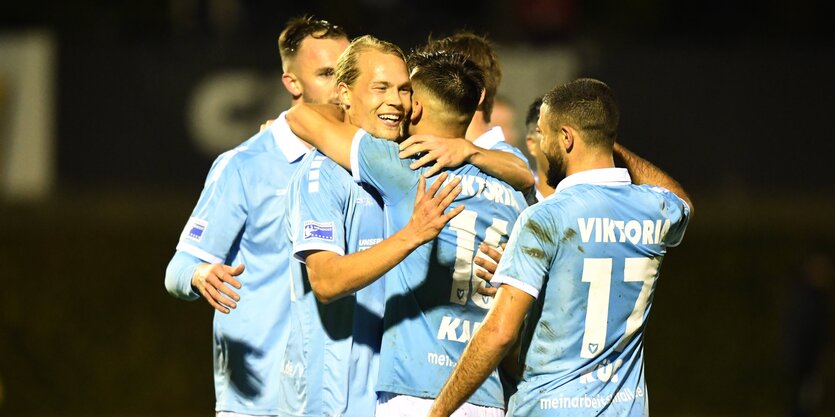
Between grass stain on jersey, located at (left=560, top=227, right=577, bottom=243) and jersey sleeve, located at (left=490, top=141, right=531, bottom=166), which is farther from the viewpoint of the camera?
jersey sleeve, located at (left=490, top=141, right=531, bottom=166)

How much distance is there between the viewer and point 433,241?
3.57 m

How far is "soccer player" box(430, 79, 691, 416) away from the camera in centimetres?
333

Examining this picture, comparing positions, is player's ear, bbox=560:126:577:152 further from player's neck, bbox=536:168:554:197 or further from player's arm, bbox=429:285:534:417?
player's neck, bbox=536:168:554:197

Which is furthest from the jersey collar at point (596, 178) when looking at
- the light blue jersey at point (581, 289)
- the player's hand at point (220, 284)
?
the player's hand at point (220, 284)

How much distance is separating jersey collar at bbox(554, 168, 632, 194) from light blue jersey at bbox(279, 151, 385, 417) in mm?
618

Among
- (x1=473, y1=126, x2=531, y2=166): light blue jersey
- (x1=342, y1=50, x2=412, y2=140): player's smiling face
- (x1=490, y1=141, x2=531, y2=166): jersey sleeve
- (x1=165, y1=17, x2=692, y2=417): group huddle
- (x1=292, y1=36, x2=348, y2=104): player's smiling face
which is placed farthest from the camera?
(x1=292, y1=36, x2=348, y2=104): player's smiling face

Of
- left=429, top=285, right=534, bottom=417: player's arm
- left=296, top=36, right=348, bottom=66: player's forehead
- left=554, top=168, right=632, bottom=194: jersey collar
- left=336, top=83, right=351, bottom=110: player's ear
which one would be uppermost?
left=296, top=36, right=348, bottom=66: player's forehead

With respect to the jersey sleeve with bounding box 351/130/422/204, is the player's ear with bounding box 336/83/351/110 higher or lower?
higher

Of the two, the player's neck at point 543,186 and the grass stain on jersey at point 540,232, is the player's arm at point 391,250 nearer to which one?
the grass stain on jersey at point 540,232

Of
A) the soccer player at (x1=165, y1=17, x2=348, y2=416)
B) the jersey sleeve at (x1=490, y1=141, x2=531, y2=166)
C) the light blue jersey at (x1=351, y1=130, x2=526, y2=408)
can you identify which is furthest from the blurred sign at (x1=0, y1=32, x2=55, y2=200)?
the light blue jersey at (x1=351, y1=130, x2=526, y2=408)

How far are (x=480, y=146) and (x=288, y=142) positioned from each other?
31.2 inches

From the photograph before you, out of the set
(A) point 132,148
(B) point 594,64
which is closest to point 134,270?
(A) point 132,148

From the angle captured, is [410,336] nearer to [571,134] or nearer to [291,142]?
[571,134]

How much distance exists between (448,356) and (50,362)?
354 inches
